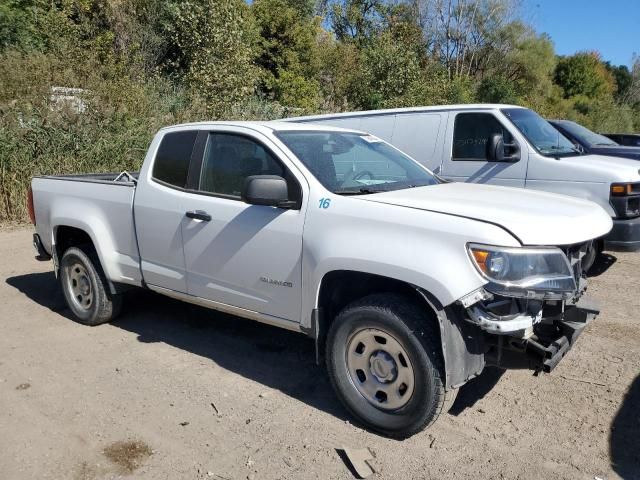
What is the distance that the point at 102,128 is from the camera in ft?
38.5

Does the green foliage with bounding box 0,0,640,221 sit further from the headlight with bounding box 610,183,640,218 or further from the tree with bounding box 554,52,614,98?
the headlight with bounding box 610,183,640,218

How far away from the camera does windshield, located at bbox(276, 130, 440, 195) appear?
3998 millimetres

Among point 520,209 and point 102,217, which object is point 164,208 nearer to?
point 102,217

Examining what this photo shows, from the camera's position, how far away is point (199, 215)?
436 cm

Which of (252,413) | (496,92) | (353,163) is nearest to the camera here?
(252,413)

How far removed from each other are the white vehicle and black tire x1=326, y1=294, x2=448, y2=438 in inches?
151

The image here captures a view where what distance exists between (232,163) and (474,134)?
412cm

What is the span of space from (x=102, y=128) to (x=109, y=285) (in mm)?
7329

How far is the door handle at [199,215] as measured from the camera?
4320mm

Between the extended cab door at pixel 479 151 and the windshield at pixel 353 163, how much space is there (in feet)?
9.05

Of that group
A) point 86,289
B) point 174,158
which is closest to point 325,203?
point 174,158

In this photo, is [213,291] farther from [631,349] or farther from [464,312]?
[631,349]

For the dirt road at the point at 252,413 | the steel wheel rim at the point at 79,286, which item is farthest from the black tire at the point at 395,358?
the steel wheel rim at the point at 79,286

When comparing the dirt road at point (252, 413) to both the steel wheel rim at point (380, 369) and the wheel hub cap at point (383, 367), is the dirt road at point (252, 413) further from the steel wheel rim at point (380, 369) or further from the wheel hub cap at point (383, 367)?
the wheel hub cap at point (383, 367)
